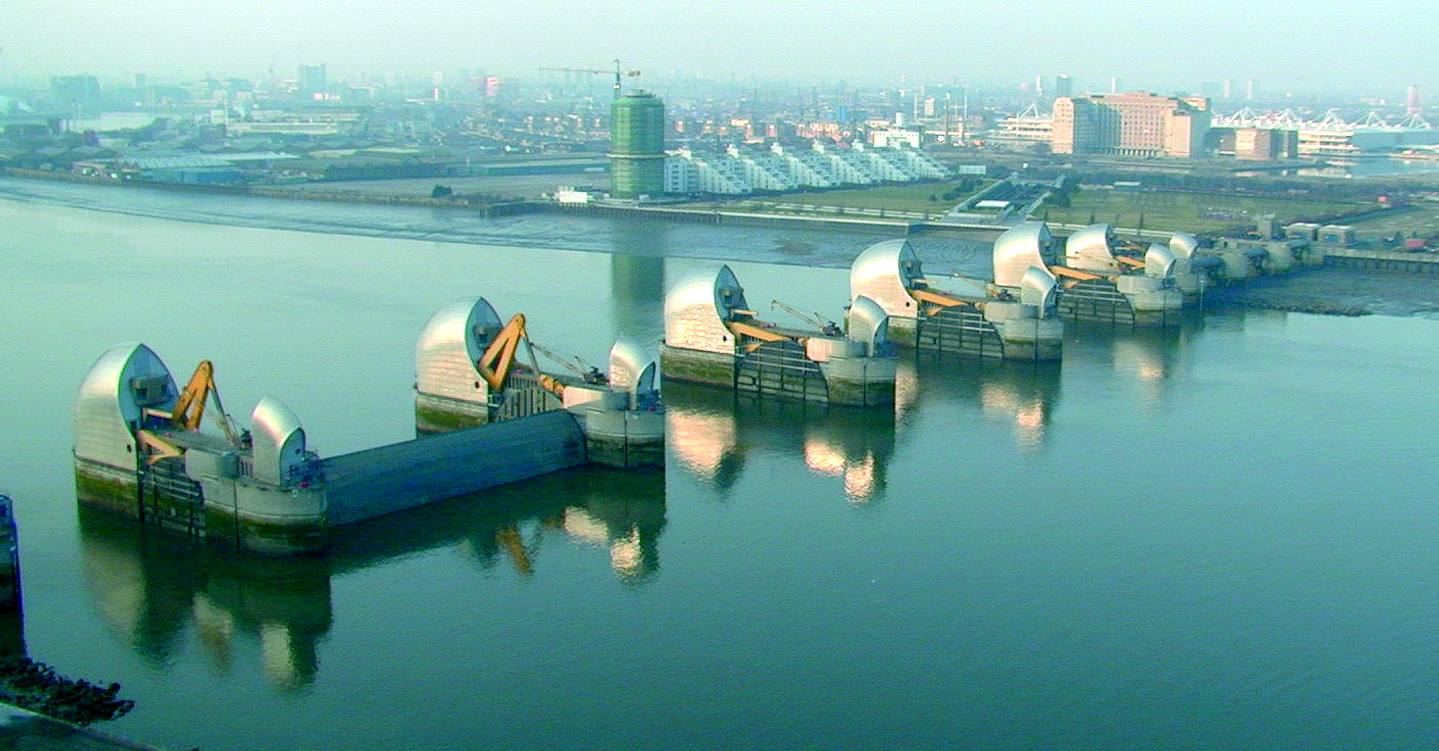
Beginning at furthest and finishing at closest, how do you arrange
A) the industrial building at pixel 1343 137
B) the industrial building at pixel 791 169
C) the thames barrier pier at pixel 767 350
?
the industrial building at pixel 1343 137
the industrial building at pixel 791 169
the thames barrier pier at pixel 767 350

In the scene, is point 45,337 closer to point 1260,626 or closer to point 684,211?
point 1260,626

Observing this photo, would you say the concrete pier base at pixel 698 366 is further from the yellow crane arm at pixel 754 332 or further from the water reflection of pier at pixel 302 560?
the water reflection of pier at pixel 302 560

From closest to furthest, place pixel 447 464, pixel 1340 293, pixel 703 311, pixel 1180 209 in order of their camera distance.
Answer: pixel 447 464 → pixel 703 311 → pixel 1340 293 → pixel 1180 209

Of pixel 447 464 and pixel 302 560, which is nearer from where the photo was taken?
pixel 302 560

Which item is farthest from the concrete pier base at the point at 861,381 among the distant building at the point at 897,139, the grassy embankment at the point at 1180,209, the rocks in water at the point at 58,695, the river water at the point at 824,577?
the distant building at the point at 897,139

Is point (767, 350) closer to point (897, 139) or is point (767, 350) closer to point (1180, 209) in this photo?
point (1180, 209)

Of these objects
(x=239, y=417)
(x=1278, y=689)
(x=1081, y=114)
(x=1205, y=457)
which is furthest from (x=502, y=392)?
(x=1081, y=114)

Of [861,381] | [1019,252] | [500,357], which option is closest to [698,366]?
[861,381]
